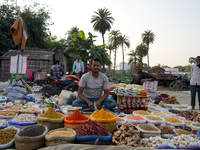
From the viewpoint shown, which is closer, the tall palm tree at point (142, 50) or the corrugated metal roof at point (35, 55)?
the corrugated metal roof at point (35, 55)

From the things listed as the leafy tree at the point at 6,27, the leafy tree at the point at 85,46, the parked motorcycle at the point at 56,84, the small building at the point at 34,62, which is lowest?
the parked motorcycle at the point at 56,84

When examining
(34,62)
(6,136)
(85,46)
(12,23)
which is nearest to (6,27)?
(12,23)

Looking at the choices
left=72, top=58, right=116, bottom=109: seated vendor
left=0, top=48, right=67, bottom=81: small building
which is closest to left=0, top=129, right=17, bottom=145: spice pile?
left=72, top=58, right=116, bottom=109: seated vendor

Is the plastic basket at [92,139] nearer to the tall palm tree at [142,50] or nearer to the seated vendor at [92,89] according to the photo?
the seated vendor at [92,89]

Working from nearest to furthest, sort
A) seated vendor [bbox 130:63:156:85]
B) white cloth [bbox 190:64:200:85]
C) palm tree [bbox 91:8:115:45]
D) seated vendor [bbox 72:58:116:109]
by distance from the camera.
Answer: seated vendor [bbox 72:58:116:109] < seated vendor [bbox 130:63:156:85] < white cloth [bbox 190:64:200:85] < palm tree [bbox 91:8:115:45]

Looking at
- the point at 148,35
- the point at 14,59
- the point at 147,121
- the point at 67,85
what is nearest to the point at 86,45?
the point at 67,85

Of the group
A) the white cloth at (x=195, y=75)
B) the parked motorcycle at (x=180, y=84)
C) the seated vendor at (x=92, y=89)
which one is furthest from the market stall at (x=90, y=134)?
the parked motorcycle at (x=180, y=84)

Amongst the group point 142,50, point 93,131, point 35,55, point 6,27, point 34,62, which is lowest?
point 93,131

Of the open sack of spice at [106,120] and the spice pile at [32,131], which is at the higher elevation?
the open sack of spice at [106,120]

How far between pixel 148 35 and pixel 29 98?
114 ft

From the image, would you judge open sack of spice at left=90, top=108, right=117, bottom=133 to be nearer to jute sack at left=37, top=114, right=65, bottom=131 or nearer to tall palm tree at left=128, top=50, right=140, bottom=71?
jute sack at left=37, top=114, right=65, bottom=131

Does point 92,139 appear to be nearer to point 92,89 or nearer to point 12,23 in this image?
point 92,89

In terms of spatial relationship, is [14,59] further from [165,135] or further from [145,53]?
[145,53]

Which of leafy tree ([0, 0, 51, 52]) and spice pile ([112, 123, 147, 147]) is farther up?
leafy tree ([0, 0, 51, 52])
